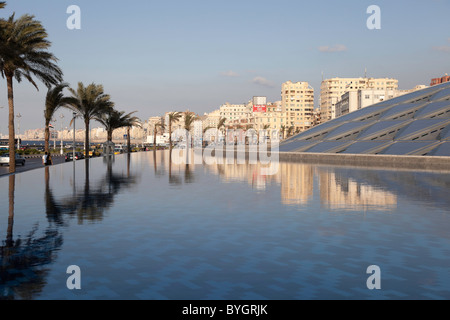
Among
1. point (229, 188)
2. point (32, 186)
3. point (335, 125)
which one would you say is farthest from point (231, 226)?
point (335, 125)

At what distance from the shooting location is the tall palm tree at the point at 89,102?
51.8 metres

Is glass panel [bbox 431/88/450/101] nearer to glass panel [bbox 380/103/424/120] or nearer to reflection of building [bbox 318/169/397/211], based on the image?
glass panel [bbox 380/103/424/120]

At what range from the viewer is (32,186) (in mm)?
20609

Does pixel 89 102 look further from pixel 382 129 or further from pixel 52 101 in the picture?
pixel 382 129

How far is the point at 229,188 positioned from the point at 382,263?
12.2m

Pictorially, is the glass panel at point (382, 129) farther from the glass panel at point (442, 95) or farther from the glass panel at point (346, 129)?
the glass panel at point (442, 95)

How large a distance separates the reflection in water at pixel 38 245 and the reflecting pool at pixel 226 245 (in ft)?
0.07

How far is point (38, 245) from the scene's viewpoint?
28.6 ft

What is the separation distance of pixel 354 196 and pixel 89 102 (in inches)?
1640

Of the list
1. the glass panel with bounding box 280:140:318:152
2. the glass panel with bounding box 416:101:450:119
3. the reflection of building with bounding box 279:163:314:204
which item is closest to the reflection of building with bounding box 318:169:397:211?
the reflection of building with bounding box 279:163:314:204

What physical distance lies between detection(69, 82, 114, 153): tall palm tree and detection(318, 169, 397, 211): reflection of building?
1412 inches

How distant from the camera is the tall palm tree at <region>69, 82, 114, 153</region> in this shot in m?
51.8
